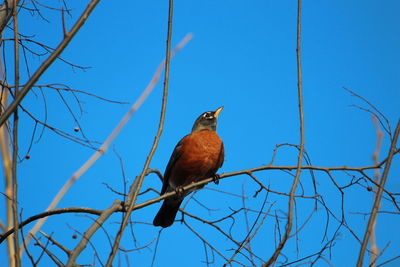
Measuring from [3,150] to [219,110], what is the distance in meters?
4.42

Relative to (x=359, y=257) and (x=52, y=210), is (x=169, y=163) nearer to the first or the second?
(x=52, y=210)

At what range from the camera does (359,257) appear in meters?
2.58

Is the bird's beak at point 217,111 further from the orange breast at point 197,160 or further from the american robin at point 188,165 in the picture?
the orange breast at point 197,160

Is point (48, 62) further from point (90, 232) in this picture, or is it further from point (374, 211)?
point (374, 211)

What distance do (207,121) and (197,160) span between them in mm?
1424

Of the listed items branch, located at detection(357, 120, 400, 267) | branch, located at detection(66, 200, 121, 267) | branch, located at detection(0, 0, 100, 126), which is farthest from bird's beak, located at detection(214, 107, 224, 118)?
branch, located at detection(0, 0, 100, 126)

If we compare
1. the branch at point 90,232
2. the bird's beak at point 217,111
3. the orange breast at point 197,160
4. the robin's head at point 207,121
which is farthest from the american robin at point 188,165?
the branch at point 90,232

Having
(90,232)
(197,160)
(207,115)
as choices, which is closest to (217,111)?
(207,115)

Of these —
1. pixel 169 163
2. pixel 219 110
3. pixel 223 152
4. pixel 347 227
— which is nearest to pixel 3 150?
pixel 169 163

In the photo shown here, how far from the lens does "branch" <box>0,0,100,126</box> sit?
235 centimetres

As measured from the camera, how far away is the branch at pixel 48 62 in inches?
92.6

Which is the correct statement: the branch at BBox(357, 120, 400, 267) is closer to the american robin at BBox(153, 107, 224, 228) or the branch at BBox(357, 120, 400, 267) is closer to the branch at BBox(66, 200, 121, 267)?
the branch at BBox(66, 200, 121, 267)

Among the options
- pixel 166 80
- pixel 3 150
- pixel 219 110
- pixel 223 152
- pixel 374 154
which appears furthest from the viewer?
pixel 219 110

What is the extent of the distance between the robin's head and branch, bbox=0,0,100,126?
5.57 m
